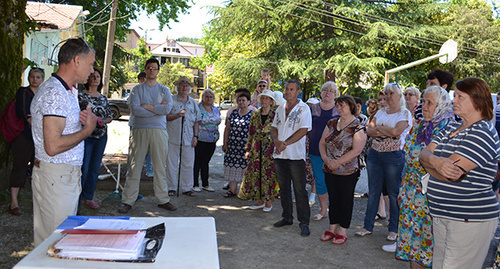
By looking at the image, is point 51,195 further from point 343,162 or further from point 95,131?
point 343,162

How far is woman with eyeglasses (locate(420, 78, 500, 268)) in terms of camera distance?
2805 millimetres

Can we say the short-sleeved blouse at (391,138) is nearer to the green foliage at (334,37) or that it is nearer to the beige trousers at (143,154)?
the beige trousers at (143,154)

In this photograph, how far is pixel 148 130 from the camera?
596cm

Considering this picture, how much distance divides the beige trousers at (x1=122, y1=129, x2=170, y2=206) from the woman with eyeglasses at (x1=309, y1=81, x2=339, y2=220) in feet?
7.13

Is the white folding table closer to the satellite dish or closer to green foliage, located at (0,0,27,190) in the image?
green foliage, located at (0,0,27,190)

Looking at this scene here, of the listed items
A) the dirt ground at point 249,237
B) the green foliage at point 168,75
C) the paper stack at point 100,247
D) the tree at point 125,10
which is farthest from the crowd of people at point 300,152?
the green foliage at point 168,75

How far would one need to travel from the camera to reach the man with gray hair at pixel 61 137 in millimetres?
2605

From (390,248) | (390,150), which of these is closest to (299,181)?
(390,150)

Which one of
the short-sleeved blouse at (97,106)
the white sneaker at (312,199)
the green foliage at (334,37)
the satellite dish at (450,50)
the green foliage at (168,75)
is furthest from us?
the green foliage at (168,75)

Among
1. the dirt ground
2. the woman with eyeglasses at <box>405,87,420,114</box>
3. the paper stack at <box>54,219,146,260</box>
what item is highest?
the woman with eyeglasses at <box>405,87,420,114</box>

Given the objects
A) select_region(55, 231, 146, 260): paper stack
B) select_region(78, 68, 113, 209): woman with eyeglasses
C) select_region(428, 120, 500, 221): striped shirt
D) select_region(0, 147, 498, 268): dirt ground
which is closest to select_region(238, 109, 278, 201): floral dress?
select_region(0, 147, 498, 268): dirt ground

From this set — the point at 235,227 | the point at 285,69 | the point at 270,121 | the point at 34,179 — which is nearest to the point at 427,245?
the point at 235,227

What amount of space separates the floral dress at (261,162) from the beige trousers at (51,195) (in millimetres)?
3849

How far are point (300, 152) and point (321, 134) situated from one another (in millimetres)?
878
